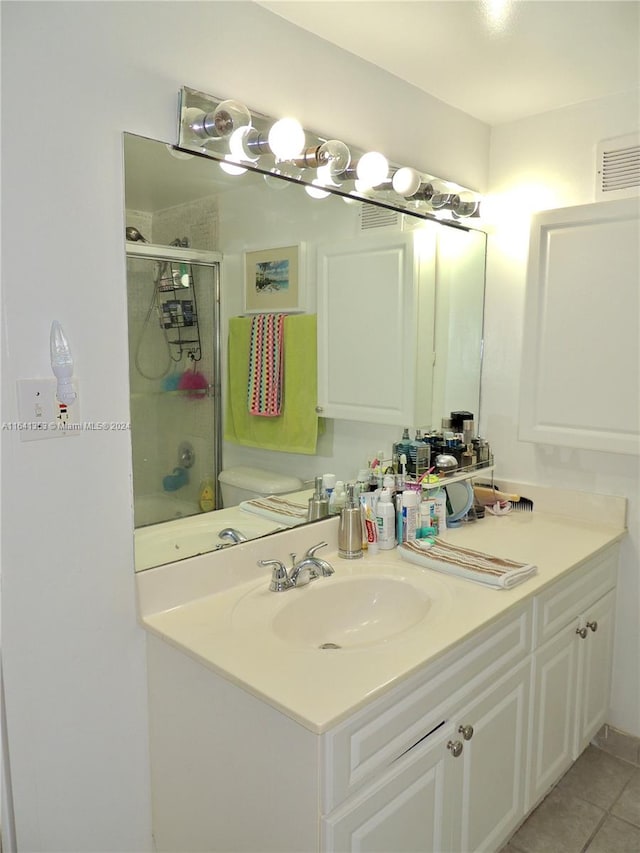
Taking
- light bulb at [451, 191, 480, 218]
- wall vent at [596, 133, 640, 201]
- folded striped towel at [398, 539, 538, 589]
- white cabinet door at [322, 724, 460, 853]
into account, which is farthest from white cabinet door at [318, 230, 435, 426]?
white cabinet door at [322, 724, 460, 853]

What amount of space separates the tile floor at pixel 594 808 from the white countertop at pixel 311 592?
80 cm

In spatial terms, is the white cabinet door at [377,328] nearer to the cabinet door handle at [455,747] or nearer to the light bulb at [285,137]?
the light bulb at [285,137]

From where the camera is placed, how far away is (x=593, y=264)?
2.01m

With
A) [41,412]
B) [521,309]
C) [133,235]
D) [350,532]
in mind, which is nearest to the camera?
[41,412]

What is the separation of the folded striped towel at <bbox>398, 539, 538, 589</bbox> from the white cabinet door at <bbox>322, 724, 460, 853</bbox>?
0.40 meters

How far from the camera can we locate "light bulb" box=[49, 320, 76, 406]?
127 cm

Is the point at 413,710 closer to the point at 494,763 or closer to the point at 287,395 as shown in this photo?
the point at 494,763

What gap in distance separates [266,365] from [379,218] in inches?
25.6

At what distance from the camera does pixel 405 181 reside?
1.94m

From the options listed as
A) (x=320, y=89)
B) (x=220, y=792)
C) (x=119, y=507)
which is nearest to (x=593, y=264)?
(x=320, y=89)

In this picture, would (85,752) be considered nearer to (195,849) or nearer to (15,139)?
(195,849)

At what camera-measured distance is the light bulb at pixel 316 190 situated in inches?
70.3

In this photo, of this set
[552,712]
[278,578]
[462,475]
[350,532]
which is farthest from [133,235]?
[552,712]

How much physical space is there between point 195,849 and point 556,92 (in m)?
2.43
